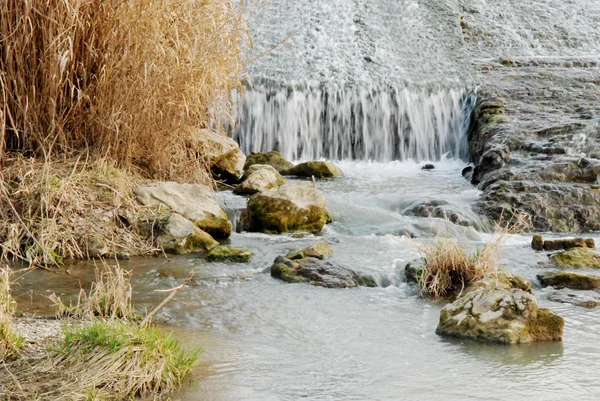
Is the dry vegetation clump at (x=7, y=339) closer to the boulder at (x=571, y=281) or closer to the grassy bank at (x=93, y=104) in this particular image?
the grassy bank at (x=93, y=104)

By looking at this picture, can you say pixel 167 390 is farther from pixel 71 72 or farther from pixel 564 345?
pixel 71 72

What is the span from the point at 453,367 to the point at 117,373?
186cm

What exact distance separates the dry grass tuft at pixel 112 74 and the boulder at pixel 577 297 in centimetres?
370

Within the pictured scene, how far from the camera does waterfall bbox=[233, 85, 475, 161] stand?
13477mm

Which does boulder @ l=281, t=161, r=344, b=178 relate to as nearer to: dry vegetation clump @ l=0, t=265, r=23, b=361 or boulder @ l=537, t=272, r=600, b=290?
boulder @ l=537, t=272, r=600, b=290

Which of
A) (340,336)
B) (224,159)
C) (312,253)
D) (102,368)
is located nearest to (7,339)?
(102,368)

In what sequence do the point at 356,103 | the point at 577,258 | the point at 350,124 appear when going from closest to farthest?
1. the point at 577,258
2. the point at 350,124
3. the point at 356,103

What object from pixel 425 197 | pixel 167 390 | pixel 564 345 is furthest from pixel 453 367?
pixel 425 197

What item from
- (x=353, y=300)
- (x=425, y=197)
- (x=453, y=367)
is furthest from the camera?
(x=425, y=197)

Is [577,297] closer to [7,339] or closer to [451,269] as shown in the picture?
[451,269]

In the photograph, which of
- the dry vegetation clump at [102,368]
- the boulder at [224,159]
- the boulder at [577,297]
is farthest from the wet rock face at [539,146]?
the dry vegetation clump at [102,368]

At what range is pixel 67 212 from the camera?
710 centimetres

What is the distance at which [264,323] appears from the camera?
557 cm

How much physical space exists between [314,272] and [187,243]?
1356mm
